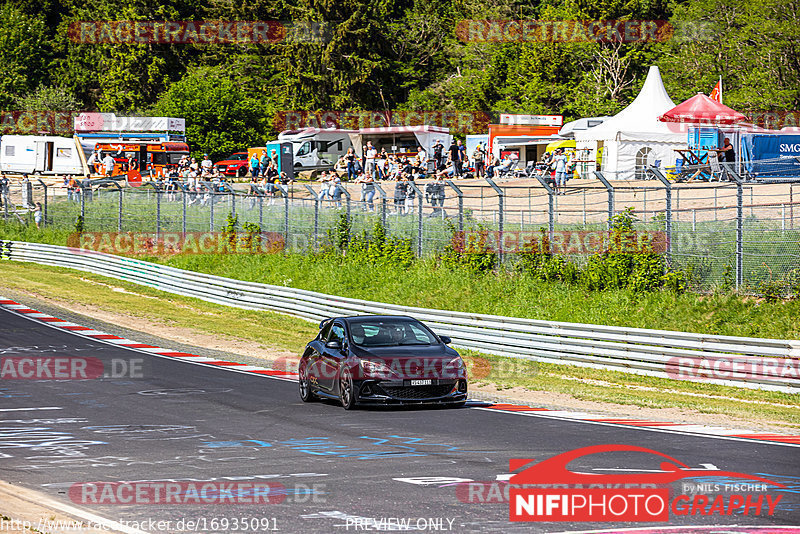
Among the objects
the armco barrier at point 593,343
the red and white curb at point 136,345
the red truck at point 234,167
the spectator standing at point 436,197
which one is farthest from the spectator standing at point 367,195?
the red truck at point 234,167

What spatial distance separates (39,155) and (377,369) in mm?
44949

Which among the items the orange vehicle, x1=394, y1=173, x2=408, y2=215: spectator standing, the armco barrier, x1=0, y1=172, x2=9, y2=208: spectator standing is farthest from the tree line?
the armco barrier

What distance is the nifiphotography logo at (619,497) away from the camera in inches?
320

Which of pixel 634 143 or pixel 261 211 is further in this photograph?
pixel 634 143

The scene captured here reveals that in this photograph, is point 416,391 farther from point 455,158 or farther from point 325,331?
point 455,158

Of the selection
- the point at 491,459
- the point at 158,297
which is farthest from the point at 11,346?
the point at 491,459

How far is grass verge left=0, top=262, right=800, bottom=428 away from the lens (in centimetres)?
1667

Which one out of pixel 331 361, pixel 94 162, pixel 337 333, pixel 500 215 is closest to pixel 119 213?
pixel 94 162

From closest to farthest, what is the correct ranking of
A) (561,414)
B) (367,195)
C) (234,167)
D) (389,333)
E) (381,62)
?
(561,414)
(389,333)
(367,195)
(234,167)
(381,62)

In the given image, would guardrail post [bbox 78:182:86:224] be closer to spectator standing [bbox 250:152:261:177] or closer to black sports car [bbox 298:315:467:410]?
spectator standing [bbox 250:152:261:177]

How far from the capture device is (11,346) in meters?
23.4

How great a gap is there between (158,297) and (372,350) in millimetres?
19974

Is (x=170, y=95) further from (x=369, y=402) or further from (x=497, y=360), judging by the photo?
(x=369, y=402)

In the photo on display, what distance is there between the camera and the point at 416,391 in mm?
14867
